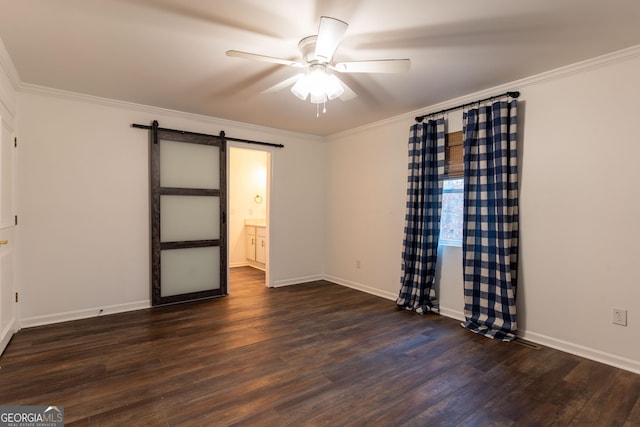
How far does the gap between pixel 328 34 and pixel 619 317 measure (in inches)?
118

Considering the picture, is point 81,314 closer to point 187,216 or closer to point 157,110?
point 187,216

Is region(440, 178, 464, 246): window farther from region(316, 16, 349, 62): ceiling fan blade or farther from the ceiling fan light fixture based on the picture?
region(316, 16, 349, 62): ceiling fan blade

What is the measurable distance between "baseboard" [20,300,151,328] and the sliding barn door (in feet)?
0.72

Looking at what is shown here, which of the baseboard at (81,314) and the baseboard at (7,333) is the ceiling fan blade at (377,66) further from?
the baseboard at (81,314)

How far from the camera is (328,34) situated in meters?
1.83

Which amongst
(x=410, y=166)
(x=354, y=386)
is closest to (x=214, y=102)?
(x=410, y=166)

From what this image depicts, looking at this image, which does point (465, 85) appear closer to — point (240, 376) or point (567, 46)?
point (567, 46)

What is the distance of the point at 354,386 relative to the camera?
2189 millimetres

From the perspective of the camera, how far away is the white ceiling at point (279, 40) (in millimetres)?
1932

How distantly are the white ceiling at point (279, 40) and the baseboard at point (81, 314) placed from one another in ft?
7.70

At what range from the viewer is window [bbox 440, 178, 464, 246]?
358cm

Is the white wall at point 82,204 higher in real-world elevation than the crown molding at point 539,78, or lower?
lower

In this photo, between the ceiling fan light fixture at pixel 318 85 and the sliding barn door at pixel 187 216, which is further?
the sliding barn door at pixel 187 216

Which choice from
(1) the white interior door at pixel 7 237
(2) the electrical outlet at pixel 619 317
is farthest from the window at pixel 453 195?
(1) the white interior door at pixel 7 237
